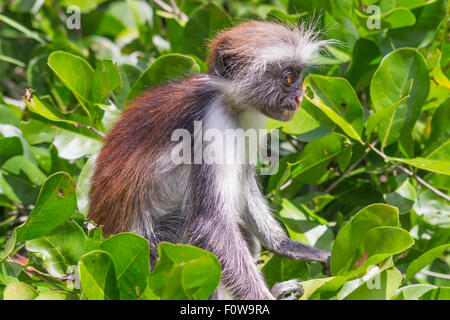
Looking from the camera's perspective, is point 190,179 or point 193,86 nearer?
point 190,179

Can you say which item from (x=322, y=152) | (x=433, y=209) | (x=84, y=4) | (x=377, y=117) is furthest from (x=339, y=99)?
(x=84, y=4)

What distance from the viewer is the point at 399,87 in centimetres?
434

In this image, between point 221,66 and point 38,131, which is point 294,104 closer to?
point 221,66

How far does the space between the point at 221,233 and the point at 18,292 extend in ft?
4.97

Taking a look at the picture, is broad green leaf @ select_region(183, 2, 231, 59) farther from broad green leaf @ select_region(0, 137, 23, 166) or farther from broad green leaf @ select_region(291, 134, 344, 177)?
broad green leaf @ select_region(0, 137, 23, 166)

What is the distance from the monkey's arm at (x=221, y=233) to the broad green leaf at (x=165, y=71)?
3.75ft

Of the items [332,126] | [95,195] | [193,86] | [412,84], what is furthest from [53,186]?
[412,84]

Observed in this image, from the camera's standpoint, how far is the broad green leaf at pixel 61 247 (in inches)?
→ 136

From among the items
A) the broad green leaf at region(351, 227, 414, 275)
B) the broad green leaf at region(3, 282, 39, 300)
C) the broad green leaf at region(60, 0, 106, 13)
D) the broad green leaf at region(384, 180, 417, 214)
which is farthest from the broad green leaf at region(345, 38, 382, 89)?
the broad green leaf at region(3, 282, 39, 300)

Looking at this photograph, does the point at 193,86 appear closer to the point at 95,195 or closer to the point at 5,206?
the point at 95,195

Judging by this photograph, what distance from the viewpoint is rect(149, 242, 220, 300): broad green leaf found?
252 cm

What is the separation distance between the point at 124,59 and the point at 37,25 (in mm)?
1672

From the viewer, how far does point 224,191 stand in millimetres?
4066

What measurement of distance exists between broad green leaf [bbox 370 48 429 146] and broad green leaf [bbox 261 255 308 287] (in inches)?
46.6
